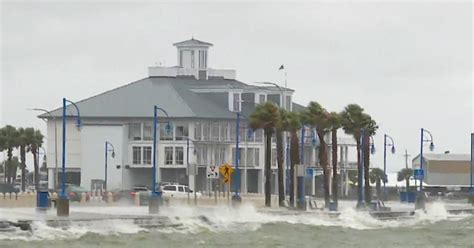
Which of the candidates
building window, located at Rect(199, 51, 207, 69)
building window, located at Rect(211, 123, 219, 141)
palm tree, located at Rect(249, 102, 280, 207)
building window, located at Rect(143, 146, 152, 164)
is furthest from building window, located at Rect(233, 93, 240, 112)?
palm tree, located at Rect(249, 102, 280, 207)

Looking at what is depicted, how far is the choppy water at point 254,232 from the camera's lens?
39.3 meters

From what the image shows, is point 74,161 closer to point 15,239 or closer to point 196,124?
point 196,124

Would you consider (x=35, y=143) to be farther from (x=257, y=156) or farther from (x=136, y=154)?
(x=257, y=156)

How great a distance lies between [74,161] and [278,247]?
8858 centimetres

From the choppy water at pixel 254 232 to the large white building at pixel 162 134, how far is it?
5948cm

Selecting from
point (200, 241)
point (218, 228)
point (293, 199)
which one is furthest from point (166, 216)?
point (293, 199)

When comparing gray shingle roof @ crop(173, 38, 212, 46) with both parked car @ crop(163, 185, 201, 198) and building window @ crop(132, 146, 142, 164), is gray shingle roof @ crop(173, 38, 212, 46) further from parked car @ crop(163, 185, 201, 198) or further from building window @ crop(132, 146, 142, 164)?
parked car @ crop(163, 185, 201, 198)

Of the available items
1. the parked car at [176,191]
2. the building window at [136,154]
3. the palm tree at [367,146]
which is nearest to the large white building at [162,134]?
the building window at [136,154]

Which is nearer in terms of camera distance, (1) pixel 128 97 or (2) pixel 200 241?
(2) pixel 200 241

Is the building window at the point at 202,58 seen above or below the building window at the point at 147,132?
above

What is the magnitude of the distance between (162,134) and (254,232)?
78131mm

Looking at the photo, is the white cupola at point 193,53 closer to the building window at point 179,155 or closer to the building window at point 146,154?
the building window at point 146,154

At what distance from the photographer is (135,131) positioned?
126m

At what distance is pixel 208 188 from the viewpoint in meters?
114
